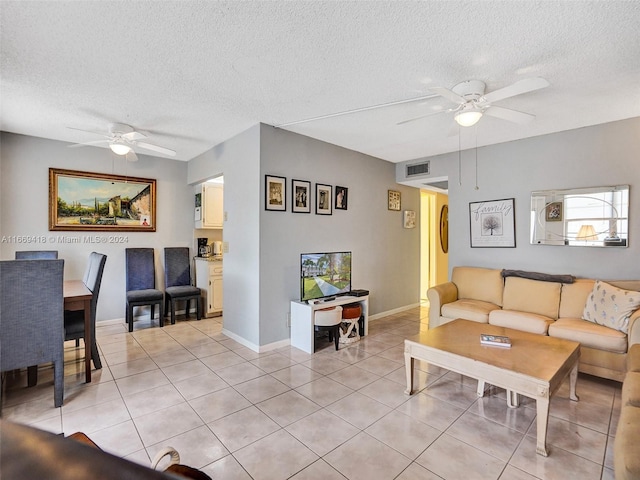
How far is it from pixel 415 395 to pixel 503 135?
10.4 ft

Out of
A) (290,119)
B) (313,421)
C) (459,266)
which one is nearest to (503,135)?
(459,266)

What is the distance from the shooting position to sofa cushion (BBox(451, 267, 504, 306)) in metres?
3.92

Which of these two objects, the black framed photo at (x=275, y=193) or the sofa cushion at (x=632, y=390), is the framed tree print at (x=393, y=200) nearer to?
the black framed photo at (x=275, y=193)

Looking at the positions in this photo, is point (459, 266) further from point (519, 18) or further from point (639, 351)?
point (519, 18)

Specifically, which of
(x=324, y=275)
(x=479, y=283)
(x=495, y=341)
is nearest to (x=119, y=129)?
(x=324, y=275)

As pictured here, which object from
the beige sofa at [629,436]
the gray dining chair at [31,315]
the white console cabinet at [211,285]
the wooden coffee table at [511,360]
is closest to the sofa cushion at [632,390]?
the beige sofa at [629,436]

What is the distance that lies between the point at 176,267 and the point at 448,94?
4.40m

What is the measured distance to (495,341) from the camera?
8.20 ft

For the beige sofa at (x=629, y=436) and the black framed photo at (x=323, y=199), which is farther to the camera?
the black framed photo at (x=323, y=199)

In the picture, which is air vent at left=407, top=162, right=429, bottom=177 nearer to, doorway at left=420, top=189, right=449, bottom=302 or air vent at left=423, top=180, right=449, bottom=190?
air vent at left=423, top=180, right=449, bottom=190

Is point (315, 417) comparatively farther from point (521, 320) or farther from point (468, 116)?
point (468, 116)

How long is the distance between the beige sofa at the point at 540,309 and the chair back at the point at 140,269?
395 cm

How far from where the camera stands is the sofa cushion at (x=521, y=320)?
3.16 m

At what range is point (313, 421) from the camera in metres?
2.23
